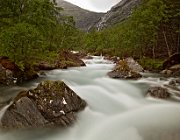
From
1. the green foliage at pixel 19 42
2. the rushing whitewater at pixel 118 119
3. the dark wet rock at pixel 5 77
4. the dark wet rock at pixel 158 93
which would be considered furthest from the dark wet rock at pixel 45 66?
the dark wet rock at pixel 158 93

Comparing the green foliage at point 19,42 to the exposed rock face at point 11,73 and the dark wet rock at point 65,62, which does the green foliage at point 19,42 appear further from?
the dark wet rock at point 65,62

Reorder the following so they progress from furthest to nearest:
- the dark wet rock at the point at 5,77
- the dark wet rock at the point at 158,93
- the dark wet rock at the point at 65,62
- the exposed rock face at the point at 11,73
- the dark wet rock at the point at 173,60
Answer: the dark wet rock at the point at 65,62 < the dark wet rock at the point at 173,60 < the exposed rock face at the point at 11,73 < the dark wet rock at the point at 5,77 < the dark wet rock at the point at 158,93

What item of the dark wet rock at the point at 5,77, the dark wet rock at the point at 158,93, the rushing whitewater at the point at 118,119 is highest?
the dark wet rock at the point at 5,77

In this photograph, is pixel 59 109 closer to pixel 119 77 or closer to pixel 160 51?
pixel 119 77

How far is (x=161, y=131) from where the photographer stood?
13211 mm

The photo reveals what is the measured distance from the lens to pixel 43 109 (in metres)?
14.0

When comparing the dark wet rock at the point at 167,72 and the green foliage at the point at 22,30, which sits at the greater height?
the green foliage at the point at 22,30

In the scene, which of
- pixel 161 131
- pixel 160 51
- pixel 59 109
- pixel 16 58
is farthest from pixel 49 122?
pixel 160 51

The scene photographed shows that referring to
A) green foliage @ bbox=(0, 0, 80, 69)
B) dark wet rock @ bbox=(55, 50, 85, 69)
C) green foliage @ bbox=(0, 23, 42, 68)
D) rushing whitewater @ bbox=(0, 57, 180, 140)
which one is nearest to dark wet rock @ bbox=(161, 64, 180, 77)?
rushing whitewater @ bbox=(0, 57, 180, 140)

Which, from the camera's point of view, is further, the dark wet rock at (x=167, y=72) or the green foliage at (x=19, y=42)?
the dark wet rock at (x=167, y=72)

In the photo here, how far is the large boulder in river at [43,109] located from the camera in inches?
535

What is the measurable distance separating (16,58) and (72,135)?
11790 millimetres

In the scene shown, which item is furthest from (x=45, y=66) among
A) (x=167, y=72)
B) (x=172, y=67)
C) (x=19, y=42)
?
(x=172, y=67)

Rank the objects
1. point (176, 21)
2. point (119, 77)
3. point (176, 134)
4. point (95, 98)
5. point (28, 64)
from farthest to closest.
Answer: point (176, 21) → point (119, 77) → point (28, 64) → point (95, 98) → point (176, 134)
